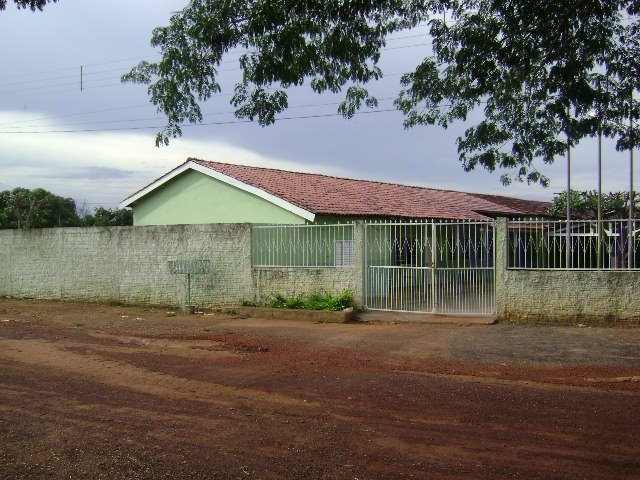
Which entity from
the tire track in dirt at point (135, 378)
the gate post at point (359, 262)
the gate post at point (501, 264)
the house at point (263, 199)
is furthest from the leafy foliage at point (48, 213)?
the gate post at point (501, 264)

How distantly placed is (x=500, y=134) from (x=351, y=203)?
8.67m

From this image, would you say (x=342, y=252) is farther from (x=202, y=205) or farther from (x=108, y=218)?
(x=108, y=218)

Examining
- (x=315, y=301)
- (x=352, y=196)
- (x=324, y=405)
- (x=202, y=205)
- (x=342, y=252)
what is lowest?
(x=324, y=405)

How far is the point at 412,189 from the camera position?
25.2 meters

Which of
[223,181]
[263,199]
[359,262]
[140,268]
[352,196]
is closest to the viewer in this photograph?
[359,262]

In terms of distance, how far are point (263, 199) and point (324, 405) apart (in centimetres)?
1108

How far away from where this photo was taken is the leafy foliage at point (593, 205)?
2078 cm

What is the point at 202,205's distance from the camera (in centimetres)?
1870

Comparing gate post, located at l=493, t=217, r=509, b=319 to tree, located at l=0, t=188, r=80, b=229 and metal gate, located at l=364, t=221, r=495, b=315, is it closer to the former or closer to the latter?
metal gate, located at l=364, t=221, r=495, b=315

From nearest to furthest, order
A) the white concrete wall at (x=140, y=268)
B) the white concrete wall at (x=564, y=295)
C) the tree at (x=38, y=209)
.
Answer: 1. the white concrete wall at (x=564, y=295)
2. the white concrete wall at (x=140, y=268)
3. the tree at (x=38, y=209)

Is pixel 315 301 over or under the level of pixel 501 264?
under

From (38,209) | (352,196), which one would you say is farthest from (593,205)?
(38,209)

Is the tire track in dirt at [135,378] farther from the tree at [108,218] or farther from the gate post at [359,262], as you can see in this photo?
the tree at [108,218]

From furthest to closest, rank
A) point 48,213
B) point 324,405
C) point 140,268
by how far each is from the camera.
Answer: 1. point 48,213
2. point 140,268
3. point 324,405
